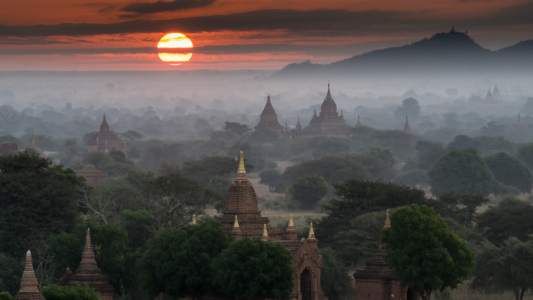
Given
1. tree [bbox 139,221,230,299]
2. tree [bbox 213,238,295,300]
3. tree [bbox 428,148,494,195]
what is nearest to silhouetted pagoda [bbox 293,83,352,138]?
tree [bbox 428,148,494,195]

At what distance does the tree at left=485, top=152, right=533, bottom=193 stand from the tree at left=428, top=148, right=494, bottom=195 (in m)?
8.04

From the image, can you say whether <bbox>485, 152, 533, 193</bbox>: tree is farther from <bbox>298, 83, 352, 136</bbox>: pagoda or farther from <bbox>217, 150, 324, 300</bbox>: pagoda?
<bbox>217, 150, 324, 300</bbox>: pagoda

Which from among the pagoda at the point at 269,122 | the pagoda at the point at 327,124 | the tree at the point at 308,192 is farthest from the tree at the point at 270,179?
the pagoda at the point at 269,122

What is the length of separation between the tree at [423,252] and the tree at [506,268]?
7.80 metres

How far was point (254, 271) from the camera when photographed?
3606 cm

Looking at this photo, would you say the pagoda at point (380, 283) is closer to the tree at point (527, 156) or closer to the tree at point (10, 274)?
the tree at point (10, 274)

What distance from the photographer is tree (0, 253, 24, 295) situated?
140 feet

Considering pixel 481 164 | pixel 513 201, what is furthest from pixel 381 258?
pixel 481 164

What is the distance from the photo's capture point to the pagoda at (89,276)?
39688 mm

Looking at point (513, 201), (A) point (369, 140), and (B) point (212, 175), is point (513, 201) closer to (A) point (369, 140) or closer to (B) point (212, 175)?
(B) point (212, 175)

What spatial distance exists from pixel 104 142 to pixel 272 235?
109392 mm

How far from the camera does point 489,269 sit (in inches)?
1877

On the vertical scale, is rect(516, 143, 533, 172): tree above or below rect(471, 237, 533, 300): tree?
above

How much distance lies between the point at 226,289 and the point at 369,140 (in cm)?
14028
